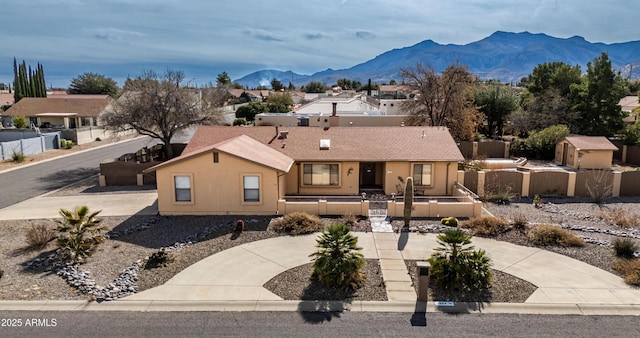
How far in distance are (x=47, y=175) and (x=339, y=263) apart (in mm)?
27420

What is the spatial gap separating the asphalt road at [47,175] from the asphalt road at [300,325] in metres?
15.9

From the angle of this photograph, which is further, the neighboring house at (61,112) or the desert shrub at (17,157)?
the neighboring house at (61,112)

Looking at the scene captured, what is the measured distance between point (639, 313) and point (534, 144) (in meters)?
30.8

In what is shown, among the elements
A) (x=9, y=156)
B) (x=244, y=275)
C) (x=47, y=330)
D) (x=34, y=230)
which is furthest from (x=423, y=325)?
(x=9, y=156)

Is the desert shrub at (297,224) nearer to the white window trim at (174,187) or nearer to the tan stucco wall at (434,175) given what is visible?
the white window trim at (174,187)

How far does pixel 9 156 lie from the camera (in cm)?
3722

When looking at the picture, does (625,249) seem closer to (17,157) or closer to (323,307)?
(323,307)

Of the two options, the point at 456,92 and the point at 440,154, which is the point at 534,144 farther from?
the point at 440,154

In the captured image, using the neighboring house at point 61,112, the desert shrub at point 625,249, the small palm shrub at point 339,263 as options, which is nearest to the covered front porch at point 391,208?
the desert shrub at point 625,249

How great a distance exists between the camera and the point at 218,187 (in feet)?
66.0

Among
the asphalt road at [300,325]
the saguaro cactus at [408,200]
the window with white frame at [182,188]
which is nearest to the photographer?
the asphalt road at [300,325]

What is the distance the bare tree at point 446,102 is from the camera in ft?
137

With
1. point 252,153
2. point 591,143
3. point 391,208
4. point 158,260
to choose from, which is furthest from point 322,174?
point 591,143

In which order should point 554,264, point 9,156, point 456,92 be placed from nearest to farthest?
point 554,264, point 9,156, point 456,92
